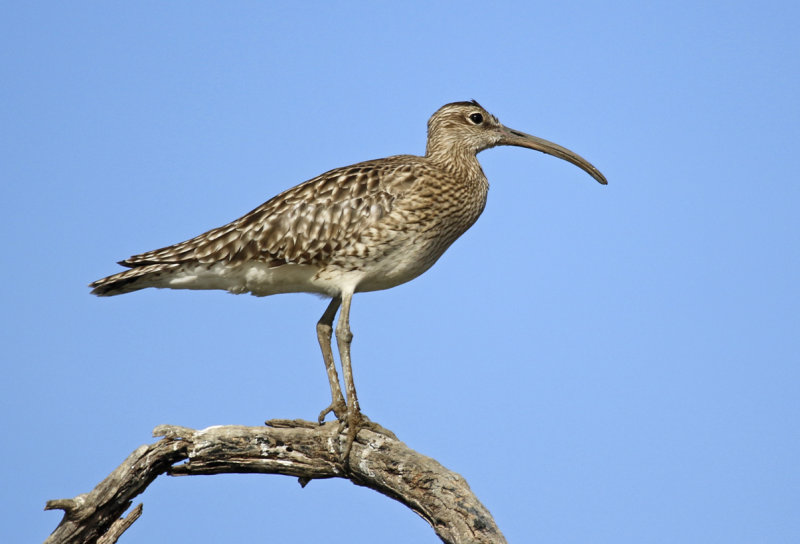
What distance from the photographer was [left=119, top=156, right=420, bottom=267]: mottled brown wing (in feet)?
37.4

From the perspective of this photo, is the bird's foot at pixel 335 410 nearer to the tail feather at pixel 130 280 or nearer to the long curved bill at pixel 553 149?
the tail feather at pixel 130 280

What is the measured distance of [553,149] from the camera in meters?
13.5

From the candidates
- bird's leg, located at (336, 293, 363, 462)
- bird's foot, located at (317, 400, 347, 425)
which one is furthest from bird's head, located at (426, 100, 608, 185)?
bird's foot, located at (317, 400, 347, 425)

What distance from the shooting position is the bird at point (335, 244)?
11312 mm

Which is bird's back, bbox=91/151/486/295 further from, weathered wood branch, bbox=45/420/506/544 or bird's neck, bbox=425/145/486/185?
weathered wood branch, bbox=45/420/506/544

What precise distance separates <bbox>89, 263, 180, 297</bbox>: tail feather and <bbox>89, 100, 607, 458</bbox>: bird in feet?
0.04

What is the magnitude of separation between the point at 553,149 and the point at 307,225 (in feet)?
12.3

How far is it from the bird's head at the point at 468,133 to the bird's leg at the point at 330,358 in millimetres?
2340

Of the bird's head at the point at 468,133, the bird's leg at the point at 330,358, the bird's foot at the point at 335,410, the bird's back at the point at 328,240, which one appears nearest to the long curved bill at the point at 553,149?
the bird's head at the point at 468,133

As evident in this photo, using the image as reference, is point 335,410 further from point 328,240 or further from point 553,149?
point 553,149

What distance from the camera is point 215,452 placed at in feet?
33.7

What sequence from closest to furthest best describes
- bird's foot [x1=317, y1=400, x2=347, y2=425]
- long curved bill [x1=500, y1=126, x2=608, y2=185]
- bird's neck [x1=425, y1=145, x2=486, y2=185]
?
bird's foot [x1=317, y1=400, x2=347, y2=425] < bird's neck [x1=425, y1=145, x2=486, y2=185] < long curved bill [x1=500, y1=126, x2=608, y2=185]

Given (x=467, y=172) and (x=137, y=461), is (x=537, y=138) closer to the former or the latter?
(x=467, y=172)

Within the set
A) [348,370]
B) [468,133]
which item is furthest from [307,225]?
[468,133]
